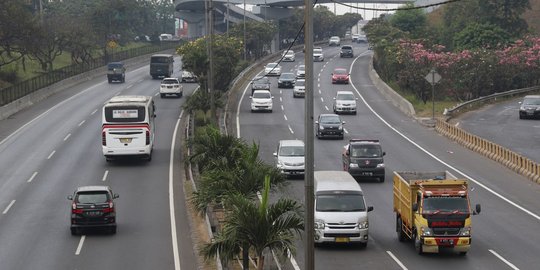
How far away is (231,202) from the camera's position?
2267 centimetres

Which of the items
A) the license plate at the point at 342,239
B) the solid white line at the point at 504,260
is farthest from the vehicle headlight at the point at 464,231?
the license plate at the point at 342,239

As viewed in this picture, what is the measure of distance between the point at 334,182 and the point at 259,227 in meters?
10.3

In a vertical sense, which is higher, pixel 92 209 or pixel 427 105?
pixel 92 209

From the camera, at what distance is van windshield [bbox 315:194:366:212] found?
100 feet

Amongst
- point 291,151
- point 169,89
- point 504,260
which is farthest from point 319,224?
point 169,89

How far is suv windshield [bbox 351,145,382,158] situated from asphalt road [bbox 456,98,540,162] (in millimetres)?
10995

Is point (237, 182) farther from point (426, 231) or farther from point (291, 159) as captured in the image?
point (291, 159)

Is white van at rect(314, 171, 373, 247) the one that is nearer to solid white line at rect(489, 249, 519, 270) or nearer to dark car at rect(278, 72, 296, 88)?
solid white line at rect(489, 249, 519, 270)

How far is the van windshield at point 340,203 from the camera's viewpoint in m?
30.5

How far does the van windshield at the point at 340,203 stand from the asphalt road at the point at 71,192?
14.2ft

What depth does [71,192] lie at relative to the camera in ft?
137

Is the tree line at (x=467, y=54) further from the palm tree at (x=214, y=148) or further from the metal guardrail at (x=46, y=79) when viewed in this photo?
the palm tree at (x=214, y=148)

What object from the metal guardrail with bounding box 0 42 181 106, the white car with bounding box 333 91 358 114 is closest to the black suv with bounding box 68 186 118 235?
the metal guardrail with bounding box 0 42 181 106

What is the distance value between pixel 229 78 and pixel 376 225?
161ft
